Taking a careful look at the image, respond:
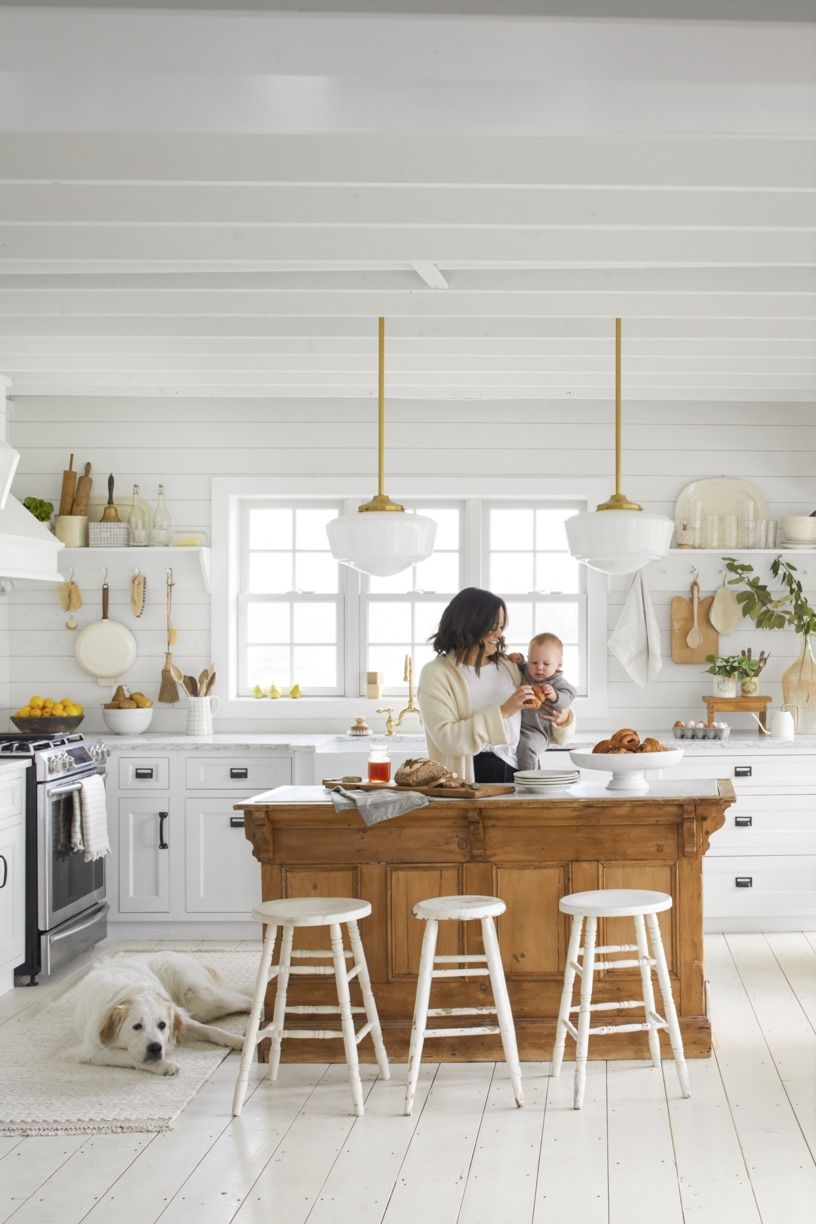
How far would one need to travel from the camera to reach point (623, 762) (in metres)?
4.48

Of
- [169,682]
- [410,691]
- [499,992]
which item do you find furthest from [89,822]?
[499,992]

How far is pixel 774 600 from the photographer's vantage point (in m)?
6.91

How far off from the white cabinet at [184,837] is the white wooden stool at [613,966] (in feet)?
7.93

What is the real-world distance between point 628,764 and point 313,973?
4.22 feet

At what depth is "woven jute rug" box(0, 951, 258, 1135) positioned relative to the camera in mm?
3844

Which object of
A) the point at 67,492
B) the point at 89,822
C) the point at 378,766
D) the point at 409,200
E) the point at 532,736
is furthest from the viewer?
the point at 67,492

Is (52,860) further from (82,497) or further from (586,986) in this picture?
(586,986)

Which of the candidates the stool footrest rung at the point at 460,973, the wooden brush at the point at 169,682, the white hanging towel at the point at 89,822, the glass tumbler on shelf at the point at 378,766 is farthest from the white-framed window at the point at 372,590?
the stool footrest rung at the point at 460,973

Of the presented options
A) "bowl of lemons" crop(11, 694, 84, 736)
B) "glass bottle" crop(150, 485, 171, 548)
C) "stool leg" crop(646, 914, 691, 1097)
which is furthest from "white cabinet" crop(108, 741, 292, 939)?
"stool leg" crop(646, 914, 691, 1097)

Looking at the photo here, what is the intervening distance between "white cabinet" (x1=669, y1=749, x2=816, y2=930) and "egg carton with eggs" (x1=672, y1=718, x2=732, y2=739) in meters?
0.17

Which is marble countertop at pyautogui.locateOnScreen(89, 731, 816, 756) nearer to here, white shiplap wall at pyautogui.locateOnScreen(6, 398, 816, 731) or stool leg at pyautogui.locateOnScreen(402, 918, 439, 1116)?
white shiplap wall at pyautogui.locateOnScreen(6, 398, 816, 731)

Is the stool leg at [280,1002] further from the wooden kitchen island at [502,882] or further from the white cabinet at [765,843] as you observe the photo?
the white cabinet at [765,843]

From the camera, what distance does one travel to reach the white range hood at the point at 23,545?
223 inches

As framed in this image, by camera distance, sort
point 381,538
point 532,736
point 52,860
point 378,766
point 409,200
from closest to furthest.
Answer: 1. point 409,200
2. point 381,538
3. point 378,766
4. point 532,736
5. point 52,860
